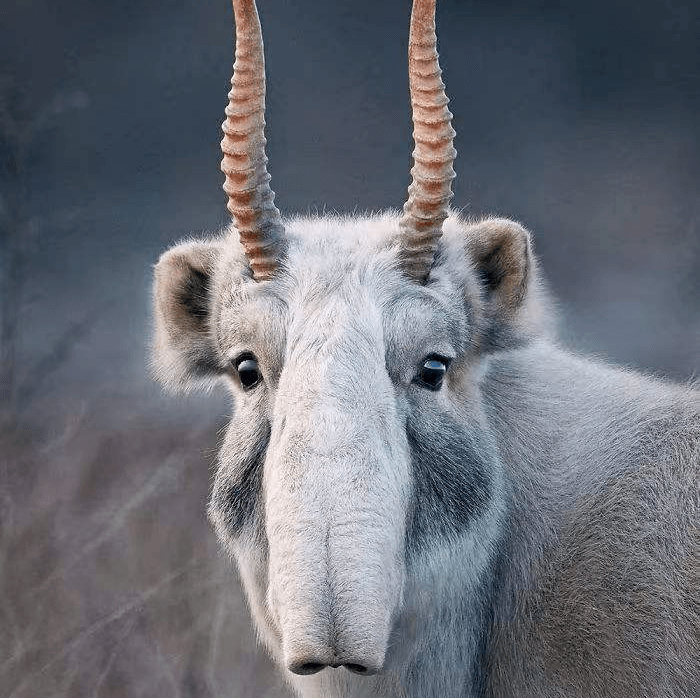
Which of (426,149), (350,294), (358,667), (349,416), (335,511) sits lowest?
(358,667)

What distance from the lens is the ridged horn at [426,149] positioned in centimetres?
385

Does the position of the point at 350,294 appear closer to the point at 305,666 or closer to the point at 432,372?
the point at 432,372

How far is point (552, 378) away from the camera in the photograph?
4.67 metres

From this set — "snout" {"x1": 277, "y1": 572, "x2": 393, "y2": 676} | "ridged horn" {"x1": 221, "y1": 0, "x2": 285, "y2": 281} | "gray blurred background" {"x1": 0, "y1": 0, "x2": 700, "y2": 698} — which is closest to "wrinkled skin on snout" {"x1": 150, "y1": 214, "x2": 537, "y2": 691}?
"snout" {"x1": 277, "y1": 572, "x2": 393, "y2": 676}

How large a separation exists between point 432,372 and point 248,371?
0.71 m

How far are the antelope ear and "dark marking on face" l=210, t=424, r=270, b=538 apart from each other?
1053mm

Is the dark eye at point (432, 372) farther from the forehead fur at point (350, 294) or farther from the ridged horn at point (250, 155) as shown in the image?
the ridged horn at point (250, 155)

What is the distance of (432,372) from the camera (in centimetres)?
396

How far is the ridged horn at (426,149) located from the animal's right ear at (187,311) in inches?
38.3

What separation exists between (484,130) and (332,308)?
3.69 metres

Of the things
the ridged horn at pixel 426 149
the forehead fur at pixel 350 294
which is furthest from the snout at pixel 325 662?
the ridged horn at pixel 426 149

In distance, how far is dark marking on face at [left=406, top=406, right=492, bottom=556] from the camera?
3879 millimetres

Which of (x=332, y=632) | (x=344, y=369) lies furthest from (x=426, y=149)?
(x=332, y=632)

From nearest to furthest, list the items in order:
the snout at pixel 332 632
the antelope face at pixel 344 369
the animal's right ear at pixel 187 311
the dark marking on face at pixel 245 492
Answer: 1. the snout at pixel 332 632
2. the antelope face at pixel 344 369
3. the dark marking on face at pixel 245 492
4. the animal's right ear at pixel 187 311
